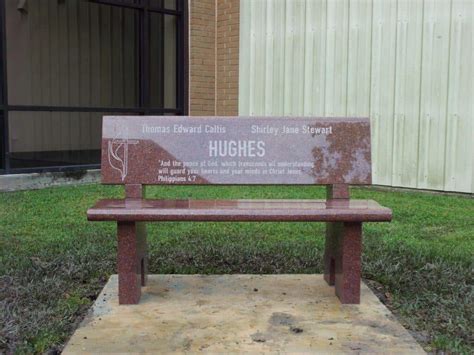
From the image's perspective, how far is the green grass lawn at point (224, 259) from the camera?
135 inches

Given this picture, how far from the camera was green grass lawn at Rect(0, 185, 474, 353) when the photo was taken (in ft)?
11.3

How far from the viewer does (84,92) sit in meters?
14.8

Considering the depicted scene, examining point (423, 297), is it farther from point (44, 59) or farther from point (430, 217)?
point (44, 59)

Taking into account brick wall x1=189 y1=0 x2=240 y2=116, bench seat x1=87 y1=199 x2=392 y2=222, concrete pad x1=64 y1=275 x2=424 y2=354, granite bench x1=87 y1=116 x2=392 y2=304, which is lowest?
concrete pad x1=64 y1=275 x2=424 y2=354

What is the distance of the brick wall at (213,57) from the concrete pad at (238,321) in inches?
237

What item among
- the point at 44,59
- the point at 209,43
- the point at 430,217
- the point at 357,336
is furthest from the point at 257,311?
the point at 44,59

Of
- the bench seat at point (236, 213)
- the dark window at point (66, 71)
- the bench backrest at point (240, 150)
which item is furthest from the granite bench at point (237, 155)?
the dark window at point (66, 71)

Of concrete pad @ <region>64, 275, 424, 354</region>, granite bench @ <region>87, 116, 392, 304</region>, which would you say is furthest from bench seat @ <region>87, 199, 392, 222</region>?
concrete pad @ <region>64, 275, 424, 354</region>

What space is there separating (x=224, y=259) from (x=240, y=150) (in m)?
1.19

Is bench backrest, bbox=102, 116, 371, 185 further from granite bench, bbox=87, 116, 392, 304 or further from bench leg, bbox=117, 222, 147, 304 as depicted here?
bench leg, bbox=117, 222, 147, 304

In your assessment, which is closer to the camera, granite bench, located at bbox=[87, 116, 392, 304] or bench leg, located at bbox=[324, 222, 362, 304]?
bench leg, located at bbox=[324, 222, 362, 304]

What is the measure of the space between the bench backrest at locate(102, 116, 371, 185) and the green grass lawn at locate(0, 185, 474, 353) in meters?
0.85

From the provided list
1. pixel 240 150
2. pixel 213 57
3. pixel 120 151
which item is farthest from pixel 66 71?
pixel 240 150

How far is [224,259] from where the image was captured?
4.81 m
